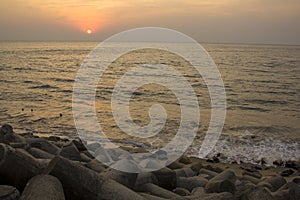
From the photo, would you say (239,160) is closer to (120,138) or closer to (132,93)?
(120,138)

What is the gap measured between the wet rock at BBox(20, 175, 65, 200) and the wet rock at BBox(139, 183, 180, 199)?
1533 millimetres

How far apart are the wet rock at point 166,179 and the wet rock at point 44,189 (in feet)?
7.16

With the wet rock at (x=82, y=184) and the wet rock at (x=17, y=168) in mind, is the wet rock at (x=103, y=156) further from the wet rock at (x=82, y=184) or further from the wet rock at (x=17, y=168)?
the wet rock at (x=82, y=184)

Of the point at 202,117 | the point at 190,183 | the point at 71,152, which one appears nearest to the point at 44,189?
the point at 71,152

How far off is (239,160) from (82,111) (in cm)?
878

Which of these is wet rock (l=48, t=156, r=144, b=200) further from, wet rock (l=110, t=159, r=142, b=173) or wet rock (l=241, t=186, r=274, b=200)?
wet rock (l=241, t=186, r=274, b=200)

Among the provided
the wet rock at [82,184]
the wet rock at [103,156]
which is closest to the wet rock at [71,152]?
the wet rock at [103,156]

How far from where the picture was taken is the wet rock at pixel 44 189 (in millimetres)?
3355

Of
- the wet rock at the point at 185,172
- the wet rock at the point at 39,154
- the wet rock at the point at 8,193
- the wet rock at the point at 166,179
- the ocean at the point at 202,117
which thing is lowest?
the ocean at the point at 202,117

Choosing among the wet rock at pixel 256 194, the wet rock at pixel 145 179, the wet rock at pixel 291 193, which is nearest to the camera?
the wet rock at pixel 256 194

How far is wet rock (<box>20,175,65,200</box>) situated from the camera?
3.36 meters

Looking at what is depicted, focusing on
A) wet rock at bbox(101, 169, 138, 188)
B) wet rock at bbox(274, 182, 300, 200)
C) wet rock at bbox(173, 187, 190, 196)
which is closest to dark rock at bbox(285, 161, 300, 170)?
wet rock at bbox(274, 182, 300, 200)

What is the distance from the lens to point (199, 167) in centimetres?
764

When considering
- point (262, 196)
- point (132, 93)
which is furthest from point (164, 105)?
point (262, 196)
